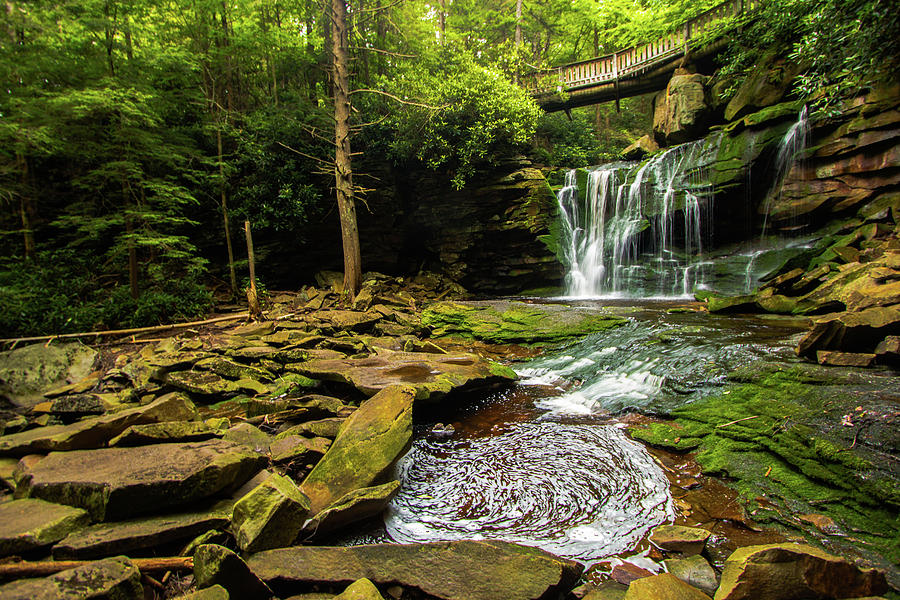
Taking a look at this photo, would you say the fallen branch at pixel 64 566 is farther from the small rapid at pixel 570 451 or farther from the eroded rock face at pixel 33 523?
the small rapid at pixel 570 451

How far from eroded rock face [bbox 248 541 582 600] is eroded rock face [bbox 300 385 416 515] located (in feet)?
1.95

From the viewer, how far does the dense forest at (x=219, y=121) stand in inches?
333

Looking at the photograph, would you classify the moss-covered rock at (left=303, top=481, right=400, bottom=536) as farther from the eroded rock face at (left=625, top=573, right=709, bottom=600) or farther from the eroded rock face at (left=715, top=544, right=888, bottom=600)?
the eroded rock face at (left=715, top=544, right=888, bottom=600)

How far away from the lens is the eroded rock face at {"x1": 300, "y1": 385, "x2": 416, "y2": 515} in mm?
Answer: 2871

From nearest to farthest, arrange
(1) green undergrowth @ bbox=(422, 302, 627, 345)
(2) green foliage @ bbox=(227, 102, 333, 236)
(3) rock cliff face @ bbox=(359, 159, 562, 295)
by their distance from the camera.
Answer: (1) green undergrowth @ bbox=(422, 302, 627, 345), (2) green foliage @ bbox=(227, 102, 333, 236), (3) rock cliff face @ bbox=(359, 159, 562, 295)

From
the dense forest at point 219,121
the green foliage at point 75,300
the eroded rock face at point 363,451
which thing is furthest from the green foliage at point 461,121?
the eroded rock face at point 363,451

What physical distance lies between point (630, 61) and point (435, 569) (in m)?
20.9

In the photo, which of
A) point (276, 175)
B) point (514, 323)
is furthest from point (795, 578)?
point (276, 175)

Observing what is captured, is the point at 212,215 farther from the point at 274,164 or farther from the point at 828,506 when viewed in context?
the point at 828,506

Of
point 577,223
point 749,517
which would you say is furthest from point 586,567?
point 577,223

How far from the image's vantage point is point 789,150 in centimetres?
1082

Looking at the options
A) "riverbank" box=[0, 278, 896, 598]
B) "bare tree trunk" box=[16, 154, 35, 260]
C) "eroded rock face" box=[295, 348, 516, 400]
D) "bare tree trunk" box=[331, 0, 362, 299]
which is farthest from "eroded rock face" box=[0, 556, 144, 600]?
"bare tree trunk" box=[16, 154, 35, 260]

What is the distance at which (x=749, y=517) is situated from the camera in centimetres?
269

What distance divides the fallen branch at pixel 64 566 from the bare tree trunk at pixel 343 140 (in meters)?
9.27
